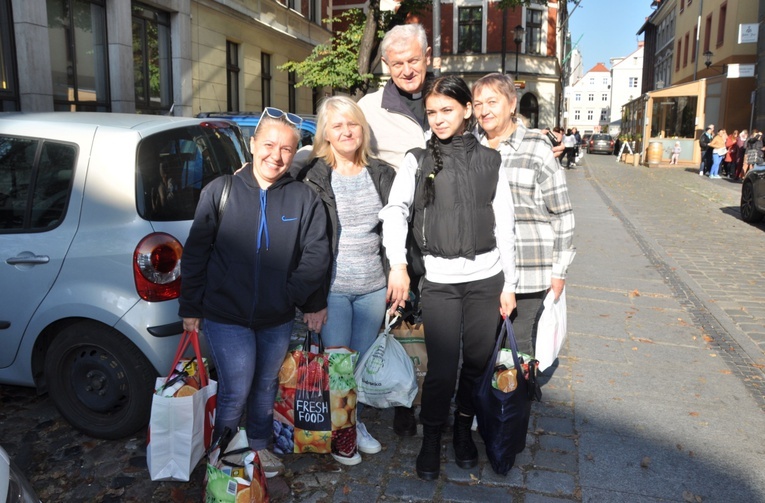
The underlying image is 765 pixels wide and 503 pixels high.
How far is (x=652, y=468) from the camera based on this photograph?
3.44 meters

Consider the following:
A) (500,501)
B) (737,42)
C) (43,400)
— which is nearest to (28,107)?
(43,400)

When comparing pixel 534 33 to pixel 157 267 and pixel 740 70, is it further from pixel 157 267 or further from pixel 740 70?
pixel 157 267

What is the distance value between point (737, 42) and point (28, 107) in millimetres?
30312

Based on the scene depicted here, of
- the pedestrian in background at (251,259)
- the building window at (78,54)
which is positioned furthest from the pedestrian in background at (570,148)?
the pedestrian in background at (251,259)

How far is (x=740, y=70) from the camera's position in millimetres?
27938

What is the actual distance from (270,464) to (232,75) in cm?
1774

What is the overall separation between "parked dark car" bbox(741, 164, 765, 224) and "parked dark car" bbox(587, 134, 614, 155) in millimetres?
36764

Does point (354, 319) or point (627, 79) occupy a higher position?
point (627, 79)

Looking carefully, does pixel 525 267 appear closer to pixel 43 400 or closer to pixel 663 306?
pixel 43 400

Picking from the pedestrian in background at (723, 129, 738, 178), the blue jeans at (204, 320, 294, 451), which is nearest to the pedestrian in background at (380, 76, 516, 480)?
the blue jeans at (204, 320, 294, 451)

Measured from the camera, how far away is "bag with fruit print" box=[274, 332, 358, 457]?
331 cm

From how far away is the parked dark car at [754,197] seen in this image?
38.1 feet

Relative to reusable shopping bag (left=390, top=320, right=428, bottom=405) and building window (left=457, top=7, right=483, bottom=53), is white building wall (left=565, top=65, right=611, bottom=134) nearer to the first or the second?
building window (left=457, top=7, right=483, bottom=53)

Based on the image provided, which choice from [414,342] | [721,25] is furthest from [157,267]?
[721,25]
